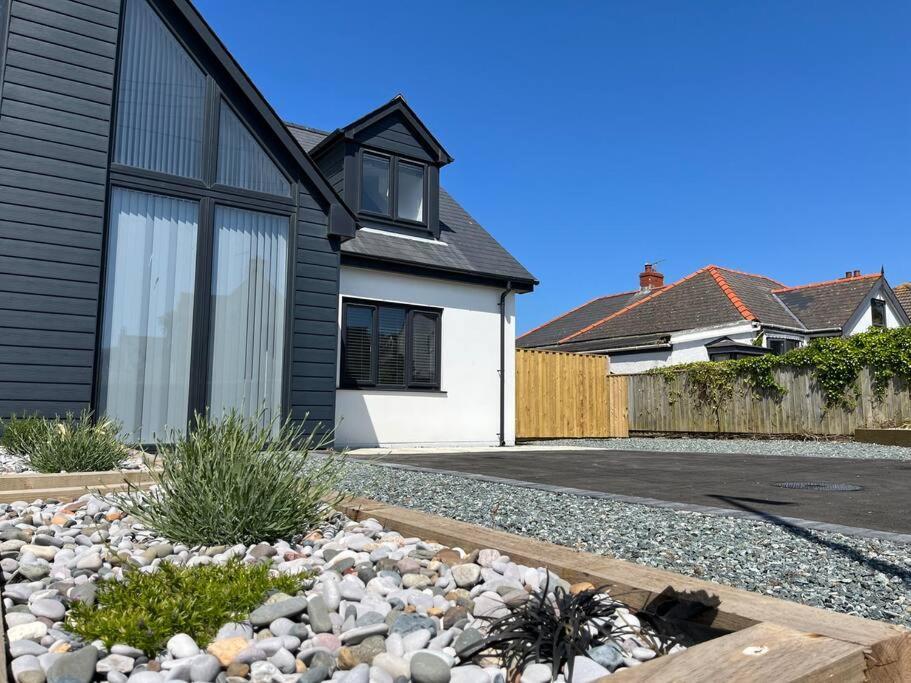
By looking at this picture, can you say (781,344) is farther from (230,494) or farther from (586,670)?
(586,670)

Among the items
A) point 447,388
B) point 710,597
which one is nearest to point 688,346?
point 447,388

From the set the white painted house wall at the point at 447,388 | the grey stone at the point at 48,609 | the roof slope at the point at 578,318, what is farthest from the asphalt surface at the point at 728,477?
the roof slope at the point at 578,318

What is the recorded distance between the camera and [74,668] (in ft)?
4.74

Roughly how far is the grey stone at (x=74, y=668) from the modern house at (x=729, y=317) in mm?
17793

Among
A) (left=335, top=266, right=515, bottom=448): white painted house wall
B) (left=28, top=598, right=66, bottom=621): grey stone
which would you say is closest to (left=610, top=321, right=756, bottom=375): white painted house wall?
(left=335, top=266, right=515, bottom=448): white painted house wall

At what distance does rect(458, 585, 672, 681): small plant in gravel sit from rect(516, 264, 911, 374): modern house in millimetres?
17071

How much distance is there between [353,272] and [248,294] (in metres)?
2.11

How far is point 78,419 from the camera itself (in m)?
6.41

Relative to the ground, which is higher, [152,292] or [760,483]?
[152,292]

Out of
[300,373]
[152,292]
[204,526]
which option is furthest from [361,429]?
[204,526]

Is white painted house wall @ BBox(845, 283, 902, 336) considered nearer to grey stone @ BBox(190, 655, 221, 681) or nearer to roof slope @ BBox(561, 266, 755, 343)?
roof slope @ BBox(561, 266, 755, 343)

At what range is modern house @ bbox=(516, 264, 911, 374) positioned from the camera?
18562 millimetres

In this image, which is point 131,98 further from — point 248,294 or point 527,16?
point 527,16

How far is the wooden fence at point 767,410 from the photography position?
497 inches
